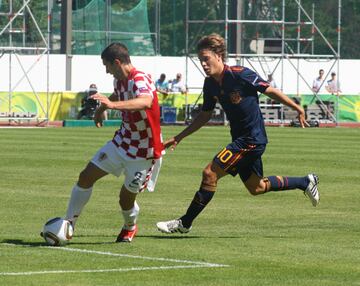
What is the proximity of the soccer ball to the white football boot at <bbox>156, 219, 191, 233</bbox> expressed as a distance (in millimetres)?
1166

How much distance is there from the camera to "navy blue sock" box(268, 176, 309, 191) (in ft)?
46.0

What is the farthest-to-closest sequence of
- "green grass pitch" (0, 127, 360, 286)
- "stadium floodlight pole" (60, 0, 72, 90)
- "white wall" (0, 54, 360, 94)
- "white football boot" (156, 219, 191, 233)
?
1. "stadium floodlight pole" (60, 0, 72, 90)
2. "white wall" (0, 54, 360, 94)
3. "white football boot" (156, 219, 191, 233)
4. "green grass pitch" (0, 127, 360, 286)

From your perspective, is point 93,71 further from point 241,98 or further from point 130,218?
point 130,218

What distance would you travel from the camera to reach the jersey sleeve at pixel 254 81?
13.3m

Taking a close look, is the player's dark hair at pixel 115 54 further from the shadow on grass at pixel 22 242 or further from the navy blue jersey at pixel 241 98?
the shadow on grass at pixel 22 242

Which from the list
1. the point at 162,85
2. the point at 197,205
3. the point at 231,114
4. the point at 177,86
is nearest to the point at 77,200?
the point at 197,205

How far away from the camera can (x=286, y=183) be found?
14.1 metres

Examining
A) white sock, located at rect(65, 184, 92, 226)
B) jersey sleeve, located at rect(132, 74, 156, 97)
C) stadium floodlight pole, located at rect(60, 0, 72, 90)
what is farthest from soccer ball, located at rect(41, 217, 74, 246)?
stadium floodlight pole, located at rect(60, 0, 72, 90)

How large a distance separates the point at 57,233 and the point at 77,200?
50 centimetres

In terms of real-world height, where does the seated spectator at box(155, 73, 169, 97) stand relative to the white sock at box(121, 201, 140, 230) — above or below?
below

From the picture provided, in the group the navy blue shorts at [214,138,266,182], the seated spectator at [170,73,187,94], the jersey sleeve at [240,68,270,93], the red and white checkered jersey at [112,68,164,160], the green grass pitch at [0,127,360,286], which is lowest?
the seated spectator at [170,73,187,94]

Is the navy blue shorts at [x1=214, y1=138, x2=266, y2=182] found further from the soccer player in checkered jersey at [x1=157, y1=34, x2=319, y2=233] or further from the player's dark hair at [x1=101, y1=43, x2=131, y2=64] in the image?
the player's dark hair at [x1=101, y1=43, x2=131, y2=64]

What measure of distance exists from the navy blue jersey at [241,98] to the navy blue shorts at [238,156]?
0.07 meters

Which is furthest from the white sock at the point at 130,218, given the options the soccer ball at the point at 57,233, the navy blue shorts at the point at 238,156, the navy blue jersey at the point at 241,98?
the navy blue jersey at the point at 241,98
